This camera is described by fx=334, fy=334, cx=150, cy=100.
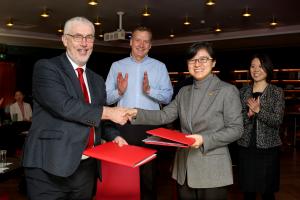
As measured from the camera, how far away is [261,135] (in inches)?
112

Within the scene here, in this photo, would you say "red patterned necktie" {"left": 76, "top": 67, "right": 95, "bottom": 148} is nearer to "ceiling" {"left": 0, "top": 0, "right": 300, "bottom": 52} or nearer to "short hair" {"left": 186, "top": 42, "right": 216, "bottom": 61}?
"short hair" {"left": 186, "top": 42, "right": 216, "bottom": 61}

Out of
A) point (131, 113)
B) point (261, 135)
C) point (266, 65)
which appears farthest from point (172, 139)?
point (266, 65)

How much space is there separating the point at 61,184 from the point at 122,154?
418 mm

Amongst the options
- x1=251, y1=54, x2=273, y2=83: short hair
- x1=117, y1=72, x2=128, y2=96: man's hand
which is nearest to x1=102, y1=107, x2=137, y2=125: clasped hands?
x1=117, y1=72, x2=128, y2=96: man's hand

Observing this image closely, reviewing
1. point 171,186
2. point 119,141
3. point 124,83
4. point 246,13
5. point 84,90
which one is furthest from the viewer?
point 246,13

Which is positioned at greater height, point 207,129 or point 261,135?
point 207,129

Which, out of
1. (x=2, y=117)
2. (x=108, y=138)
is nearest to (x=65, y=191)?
(x=108, y=138)

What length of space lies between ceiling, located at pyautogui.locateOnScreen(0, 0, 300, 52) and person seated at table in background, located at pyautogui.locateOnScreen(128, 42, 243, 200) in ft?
17.4

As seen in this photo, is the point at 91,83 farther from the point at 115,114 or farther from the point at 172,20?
the point at 172,20

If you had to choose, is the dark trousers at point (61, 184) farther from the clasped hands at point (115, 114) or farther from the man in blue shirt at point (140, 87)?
the man in blue shirt at point (140, 87)

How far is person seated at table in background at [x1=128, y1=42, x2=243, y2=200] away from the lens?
200cm

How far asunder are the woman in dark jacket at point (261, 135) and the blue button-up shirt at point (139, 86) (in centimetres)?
73

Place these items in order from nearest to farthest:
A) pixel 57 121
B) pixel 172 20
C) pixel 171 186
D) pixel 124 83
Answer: pixel 57 121 < pixel 124 83 < pixel 171 186 < pixel 172 20

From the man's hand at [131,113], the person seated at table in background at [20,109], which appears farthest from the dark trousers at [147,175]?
the person seated at table in background at [20,109]
